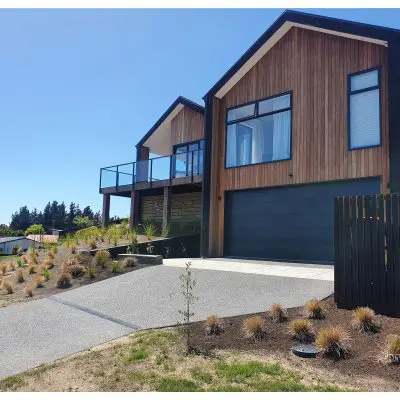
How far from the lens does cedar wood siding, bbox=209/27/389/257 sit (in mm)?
11102

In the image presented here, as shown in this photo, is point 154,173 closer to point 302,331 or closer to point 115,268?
point 115,268

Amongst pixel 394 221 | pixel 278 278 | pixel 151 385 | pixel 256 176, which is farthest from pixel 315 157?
pixel 151 385

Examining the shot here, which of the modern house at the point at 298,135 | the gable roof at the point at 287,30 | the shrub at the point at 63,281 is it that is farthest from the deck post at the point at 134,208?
the shrub at the point at 63,281

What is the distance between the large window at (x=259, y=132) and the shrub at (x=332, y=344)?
8.85 metres

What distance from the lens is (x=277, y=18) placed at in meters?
13.3

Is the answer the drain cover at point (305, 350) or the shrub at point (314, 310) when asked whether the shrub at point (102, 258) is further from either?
the drain cover at point (305, 350)

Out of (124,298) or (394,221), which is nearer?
(394,221)

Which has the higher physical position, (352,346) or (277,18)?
(277,18)

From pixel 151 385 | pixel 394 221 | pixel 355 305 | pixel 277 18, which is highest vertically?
pixel 277 18

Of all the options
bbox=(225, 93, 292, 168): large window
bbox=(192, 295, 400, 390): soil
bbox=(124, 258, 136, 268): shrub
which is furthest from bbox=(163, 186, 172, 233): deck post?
bbox=(192, 295, 400, 390): soil

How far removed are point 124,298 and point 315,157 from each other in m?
7.40

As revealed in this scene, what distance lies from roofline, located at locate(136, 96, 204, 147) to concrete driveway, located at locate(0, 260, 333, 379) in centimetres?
1148
